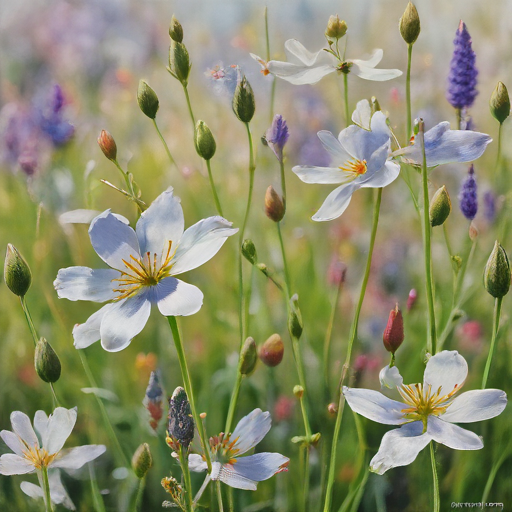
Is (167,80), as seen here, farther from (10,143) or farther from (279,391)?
(279,391)

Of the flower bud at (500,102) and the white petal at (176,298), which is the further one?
the flower bud at (500,102)

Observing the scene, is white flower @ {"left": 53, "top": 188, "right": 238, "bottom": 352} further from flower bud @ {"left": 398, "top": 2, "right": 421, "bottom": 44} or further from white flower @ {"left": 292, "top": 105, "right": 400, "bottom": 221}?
flower bud @ {"left": 398, "top": 2, "right": 421, "bottom": 44}

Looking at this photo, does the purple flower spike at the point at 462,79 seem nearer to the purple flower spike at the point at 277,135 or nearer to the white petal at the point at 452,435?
the purple flower spike at the point at 277,135

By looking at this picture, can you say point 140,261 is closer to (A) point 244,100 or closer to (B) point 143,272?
(B) point 143,272

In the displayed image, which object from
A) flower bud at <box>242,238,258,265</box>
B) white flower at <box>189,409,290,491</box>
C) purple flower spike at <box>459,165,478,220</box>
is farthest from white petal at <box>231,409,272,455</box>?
purple flower spike at <box>459,165,478,220</box>

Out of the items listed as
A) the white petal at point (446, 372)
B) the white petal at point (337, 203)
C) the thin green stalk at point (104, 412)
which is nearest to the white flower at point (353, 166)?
the white petal at point (337, 203)

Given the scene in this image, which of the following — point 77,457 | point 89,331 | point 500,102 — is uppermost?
point 500,102

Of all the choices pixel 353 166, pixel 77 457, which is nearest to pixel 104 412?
pixel 77 457
